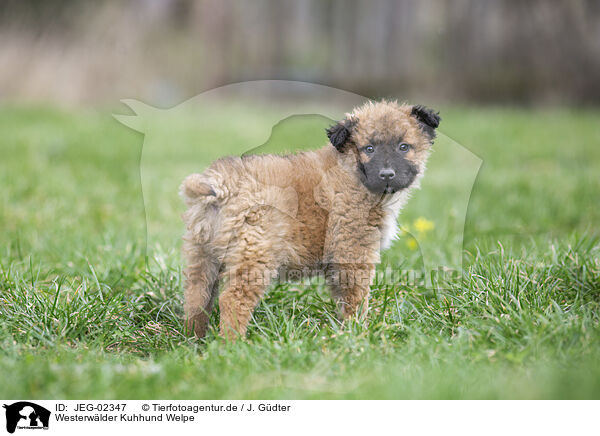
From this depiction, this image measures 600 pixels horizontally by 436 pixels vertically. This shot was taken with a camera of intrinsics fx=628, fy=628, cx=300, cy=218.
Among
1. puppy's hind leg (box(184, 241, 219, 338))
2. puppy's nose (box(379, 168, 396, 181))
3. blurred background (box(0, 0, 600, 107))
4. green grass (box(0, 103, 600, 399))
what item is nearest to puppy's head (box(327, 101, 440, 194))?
puppy's nose (box(379, 168, 396, 181))

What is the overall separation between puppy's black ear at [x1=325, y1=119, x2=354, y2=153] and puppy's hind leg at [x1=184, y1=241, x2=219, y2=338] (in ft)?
3.03

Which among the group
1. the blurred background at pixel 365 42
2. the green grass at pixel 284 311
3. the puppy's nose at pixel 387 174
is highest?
the blurred background at pixel 365 42

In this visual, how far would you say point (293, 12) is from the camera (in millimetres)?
12883

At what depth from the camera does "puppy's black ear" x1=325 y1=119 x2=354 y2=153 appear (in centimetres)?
342

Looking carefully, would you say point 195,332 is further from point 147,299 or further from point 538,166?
point 538,166

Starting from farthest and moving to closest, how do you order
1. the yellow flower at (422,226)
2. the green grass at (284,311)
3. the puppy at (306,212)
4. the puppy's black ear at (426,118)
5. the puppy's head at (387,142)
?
the yellow flower at (422,226) < the puppy's black ear at (426,118) < the puppy's head at (387,142) < the puppy at (306,212) < the green grass at (284,311)

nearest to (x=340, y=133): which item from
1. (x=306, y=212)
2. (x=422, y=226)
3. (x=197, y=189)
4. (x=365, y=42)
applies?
(x=306, y=212)

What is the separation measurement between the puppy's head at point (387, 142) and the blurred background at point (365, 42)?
26.5 feet

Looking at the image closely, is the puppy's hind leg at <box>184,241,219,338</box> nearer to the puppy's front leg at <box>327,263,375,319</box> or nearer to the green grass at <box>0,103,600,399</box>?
the green grass at <box>0,103,600,399</box>

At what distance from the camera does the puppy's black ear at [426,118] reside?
3.52 meters

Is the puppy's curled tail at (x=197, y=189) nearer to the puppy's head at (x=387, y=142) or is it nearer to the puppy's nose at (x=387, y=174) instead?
the puppy's head at (x=387, y=142)

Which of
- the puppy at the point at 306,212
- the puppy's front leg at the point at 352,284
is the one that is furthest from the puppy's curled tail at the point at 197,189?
the puppy's front leg at the point at 352,284

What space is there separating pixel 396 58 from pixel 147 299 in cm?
959
